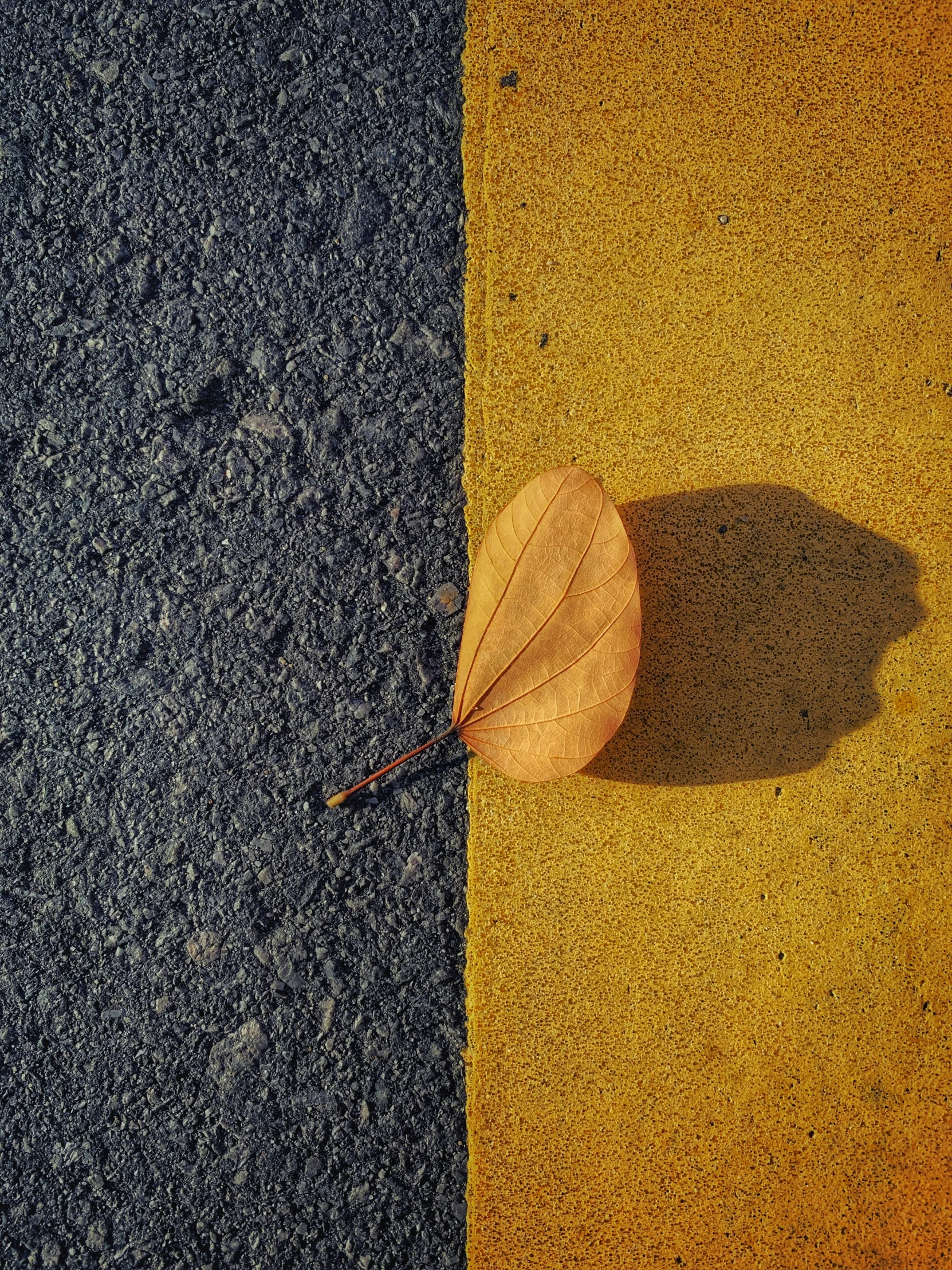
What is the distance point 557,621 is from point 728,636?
41 centimetres

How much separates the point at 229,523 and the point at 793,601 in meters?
1.25

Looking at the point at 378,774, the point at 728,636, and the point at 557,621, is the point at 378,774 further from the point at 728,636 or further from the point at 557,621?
the point at 728,636

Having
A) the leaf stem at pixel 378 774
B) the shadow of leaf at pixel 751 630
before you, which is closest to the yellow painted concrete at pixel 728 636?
the shadow of leaf at pixel 751 630

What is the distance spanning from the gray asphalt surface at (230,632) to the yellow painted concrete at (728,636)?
0.48 feet

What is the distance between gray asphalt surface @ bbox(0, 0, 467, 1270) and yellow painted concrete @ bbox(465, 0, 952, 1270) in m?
0.15

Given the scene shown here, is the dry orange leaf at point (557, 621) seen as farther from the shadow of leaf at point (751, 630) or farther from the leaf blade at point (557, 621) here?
the shadow of leaf at point (751, 630)

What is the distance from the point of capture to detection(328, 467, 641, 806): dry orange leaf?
62.2 inches

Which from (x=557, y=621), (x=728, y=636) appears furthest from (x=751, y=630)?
(x=557, y=621)

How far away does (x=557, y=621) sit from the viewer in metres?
1.60

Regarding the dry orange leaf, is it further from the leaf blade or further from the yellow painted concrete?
the yellow painted concrete

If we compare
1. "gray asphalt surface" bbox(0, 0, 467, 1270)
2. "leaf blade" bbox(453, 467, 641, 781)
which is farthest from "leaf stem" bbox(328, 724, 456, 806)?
"leaf blade" bbox(453, 467, 641, 781)

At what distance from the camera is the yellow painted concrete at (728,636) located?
1.66 meters

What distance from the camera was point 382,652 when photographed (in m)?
1.76

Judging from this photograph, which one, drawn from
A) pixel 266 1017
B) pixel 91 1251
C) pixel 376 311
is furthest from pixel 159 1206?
pixel 376 311
